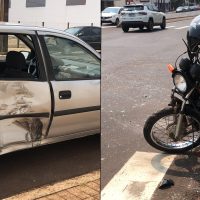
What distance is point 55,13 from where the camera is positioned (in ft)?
2.56

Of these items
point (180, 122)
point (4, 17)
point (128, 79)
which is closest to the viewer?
point (4, 17)

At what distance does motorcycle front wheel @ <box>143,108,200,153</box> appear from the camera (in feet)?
3.37

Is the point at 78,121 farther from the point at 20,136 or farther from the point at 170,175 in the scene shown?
the point at 170,175

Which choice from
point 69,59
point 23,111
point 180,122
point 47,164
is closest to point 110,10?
point 69,59

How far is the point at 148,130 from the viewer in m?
1.02

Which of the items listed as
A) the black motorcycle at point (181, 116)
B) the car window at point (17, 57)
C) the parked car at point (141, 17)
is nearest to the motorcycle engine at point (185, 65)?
the black motorcycle at point (181, 116)

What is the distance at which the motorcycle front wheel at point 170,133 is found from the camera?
1.03 m

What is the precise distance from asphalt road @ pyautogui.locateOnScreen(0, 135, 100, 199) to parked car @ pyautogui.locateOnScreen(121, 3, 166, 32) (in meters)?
0.25

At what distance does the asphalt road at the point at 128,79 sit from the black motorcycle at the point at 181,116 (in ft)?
0.12

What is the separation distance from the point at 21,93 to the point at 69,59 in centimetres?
12

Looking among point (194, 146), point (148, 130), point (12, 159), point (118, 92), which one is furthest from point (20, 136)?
point (194, 146)

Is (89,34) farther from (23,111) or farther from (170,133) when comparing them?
(170,133)

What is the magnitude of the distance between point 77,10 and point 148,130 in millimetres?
358

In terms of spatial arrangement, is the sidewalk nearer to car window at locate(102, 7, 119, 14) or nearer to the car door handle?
the car door handle
